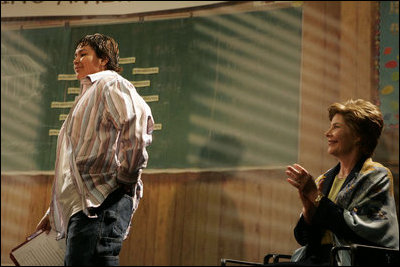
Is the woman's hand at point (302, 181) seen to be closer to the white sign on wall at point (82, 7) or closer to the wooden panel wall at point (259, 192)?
the wooden panel wall at point (259, 192)

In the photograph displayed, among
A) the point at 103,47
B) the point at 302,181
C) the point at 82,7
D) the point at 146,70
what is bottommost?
the point at 302,181

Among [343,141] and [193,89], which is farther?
[193,89]

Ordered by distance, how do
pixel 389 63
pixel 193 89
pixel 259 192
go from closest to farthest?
pixel 389 63 < pixel 259 192 < pixel 193 89

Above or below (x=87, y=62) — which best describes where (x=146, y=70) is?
above

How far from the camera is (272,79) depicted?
4152 millimetres

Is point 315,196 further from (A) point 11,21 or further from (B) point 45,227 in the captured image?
(A) point 11,21

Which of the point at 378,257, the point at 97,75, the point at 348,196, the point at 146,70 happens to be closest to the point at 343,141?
the point at 348,196

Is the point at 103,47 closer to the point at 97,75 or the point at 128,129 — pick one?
the point at 97,75

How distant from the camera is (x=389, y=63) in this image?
3812 millimetres

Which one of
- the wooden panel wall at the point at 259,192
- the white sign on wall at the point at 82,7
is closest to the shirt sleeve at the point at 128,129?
the wooden panel wall at the point at 259,192

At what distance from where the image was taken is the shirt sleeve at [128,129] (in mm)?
1857

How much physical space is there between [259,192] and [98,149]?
7.48ft

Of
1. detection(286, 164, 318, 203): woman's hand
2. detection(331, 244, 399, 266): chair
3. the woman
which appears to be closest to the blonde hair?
the woman

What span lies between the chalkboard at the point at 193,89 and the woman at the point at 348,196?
168 centimetres
